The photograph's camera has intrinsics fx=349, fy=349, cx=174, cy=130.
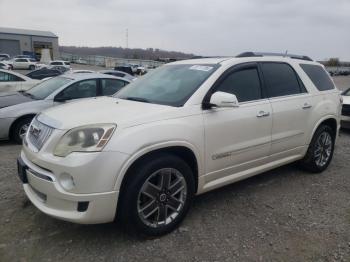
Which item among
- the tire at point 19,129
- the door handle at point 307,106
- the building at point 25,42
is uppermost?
the building at point 25,42

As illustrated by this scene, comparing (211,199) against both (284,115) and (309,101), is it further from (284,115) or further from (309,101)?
(309,101)

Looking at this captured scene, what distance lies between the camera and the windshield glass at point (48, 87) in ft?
23.4

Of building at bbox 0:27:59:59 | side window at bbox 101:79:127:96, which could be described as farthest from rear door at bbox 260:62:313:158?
building at bbox 0:27:59:59

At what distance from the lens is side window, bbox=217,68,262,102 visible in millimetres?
3934

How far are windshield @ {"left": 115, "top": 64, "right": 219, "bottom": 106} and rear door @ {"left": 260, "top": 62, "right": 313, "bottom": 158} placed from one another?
3.19 feet

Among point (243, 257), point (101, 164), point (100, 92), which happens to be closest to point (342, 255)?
point (243, 257)

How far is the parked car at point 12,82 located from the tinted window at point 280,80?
7.75 meters

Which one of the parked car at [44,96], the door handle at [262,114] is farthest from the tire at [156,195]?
the parked car at [44,96]

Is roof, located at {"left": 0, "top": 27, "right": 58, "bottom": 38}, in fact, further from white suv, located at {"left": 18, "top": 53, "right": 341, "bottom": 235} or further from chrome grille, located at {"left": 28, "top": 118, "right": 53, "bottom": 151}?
white suv, located at {"left": 18, "top": 53, "right": 341, "bottom": 235}

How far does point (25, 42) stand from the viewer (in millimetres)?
70000

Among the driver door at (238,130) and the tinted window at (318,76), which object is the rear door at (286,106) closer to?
the driver door at (238,130)

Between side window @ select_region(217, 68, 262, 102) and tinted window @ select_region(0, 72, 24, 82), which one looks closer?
side window @ select_region(217, 68, 262, 102)

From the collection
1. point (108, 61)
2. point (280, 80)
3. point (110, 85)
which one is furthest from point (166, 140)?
point (108, 61)

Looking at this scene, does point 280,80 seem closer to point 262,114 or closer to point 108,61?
point 262,114
